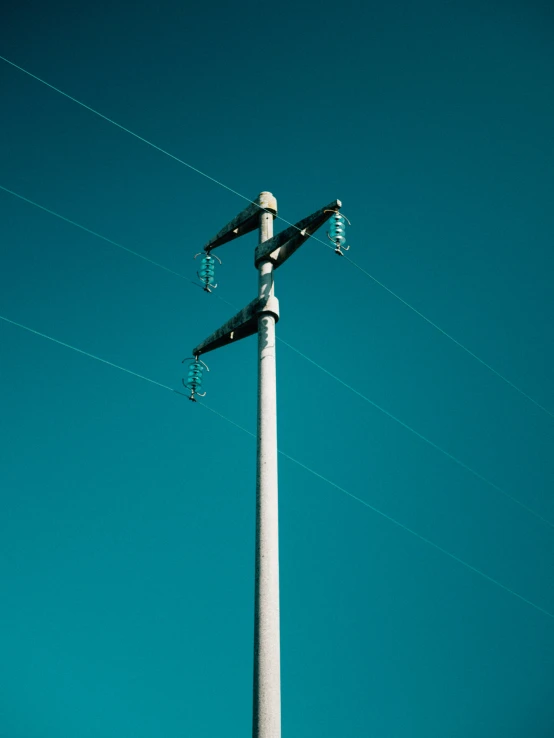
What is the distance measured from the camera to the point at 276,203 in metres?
9.71

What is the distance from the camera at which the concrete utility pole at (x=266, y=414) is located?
6285mm

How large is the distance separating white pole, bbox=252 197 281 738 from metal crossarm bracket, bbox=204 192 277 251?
185 cm

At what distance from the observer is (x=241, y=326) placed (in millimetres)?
8969

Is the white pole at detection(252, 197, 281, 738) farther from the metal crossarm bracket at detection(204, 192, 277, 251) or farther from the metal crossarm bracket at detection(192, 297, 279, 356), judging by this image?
the metal crossarm bracket at detection(204, 192, 277, 251)

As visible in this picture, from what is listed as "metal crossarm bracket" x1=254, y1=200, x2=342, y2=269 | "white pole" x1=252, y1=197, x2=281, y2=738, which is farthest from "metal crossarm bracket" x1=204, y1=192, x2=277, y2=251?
"white pole" x1=252, y1=197, x2=281, y2=738

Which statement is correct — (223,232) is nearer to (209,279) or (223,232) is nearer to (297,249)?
(209,279)

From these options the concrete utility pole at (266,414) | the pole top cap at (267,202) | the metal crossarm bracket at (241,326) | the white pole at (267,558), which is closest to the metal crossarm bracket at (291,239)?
the concrete utility pole at (266,414)

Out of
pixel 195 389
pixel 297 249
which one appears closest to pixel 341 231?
pixel 297 249

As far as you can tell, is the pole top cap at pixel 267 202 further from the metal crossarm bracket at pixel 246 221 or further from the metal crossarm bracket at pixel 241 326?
the metal crossarm bracket at pixel 241 326

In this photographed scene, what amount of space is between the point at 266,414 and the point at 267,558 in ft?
5.07

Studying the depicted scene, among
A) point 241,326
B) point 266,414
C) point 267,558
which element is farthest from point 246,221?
point 267,558

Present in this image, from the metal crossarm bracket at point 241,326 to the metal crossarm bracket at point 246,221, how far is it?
1.57 metres

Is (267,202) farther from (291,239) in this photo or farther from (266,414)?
(266,414)

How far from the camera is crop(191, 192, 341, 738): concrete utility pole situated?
6.29 m
